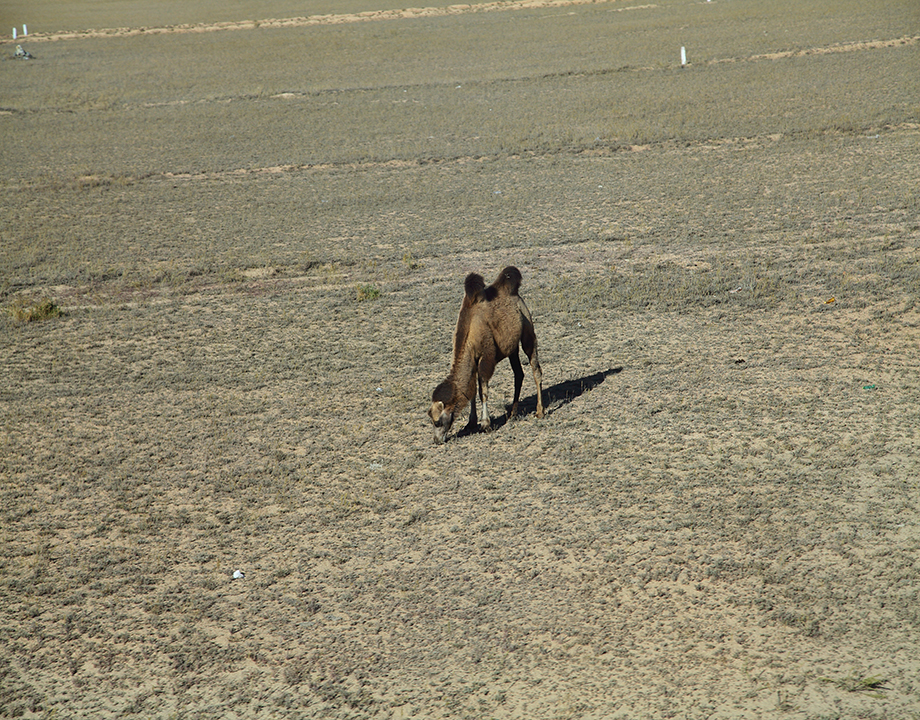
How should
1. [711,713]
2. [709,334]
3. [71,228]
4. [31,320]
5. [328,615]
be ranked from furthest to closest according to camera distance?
[71,228], [31,320], [709,334], [328,615], [711,713]

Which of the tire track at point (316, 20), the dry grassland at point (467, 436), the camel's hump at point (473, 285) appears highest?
the tire track at point (316, 20)

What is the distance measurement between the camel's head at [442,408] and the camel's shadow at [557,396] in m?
0.73

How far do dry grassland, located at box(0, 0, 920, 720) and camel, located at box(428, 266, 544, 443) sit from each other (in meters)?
0.63

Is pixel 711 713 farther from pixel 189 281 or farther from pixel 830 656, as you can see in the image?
pixel 189 281

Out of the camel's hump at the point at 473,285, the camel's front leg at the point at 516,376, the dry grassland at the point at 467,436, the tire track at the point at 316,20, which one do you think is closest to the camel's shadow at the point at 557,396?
the dry grassland at the point at 467,436

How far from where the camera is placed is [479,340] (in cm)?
798

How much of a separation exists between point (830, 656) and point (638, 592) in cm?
129

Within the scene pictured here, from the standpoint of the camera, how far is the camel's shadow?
8.84m

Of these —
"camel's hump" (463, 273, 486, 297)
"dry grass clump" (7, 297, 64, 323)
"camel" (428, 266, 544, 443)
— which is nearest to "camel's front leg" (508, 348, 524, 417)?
"camel" (428, 266, 544, 443)

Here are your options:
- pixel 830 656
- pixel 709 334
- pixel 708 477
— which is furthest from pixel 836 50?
pixel 830 656

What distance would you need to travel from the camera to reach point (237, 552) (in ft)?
23.2

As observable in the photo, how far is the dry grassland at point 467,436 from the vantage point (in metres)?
5.81

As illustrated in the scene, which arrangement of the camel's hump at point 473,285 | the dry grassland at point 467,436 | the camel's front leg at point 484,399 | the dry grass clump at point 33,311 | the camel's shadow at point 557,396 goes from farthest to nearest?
1. the dry grass clump at point 33,311
2. the camel's shadow at point 557,396
3. the camel's front leg at point 484,399
4. the camel's hump at point 473,285
5. the dry grassland at point 467,436

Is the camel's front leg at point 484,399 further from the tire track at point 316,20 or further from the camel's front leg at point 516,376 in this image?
the tire track at point 316,20
